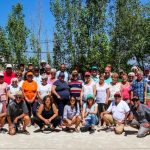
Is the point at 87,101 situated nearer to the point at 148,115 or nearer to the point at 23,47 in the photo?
the point at 148,115

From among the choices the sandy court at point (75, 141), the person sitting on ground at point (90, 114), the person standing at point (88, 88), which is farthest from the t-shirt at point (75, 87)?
the sandy court at point (75, 141)

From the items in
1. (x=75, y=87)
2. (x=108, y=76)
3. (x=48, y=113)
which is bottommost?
(x=48, y=113)

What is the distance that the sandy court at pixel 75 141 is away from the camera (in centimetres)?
1032

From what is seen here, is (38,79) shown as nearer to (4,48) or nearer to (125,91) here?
(125,91)

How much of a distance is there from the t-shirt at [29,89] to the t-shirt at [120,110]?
242 centimetres

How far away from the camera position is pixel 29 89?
43.1 ft

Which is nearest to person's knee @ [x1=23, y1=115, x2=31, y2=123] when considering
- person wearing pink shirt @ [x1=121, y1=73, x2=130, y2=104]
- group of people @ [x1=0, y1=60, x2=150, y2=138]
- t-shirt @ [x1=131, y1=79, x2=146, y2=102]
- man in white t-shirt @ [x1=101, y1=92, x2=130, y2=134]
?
group of people @ [x1=0, y1=60, x2=150, y2=138]

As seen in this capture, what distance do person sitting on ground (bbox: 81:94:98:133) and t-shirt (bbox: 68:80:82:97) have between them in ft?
2.30

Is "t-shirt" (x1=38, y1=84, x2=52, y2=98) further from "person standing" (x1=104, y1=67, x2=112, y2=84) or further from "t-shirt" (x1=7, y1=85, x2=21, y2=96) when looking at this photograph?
"person standing" (x1=104, y1=67, x2=112, y2=84)

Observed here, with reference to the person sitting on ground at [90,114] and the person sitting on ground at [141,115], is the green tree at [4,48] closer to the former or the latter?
the person sitting on ground at [90,114]

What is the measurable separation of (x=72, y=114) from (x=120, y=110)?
1439 millimetres

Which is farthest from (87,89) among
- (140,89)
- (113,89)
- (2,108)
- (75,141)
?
(2,108)

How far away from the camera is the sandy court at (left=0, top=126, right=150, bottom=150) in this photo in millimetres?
10320

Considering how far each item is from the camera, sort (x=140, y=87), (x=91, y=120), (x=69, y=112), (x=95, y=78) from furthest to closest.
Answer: (x=95, y=78) < (x=140, y=87) < (x=69, y=112) < (x=91, y=120)
